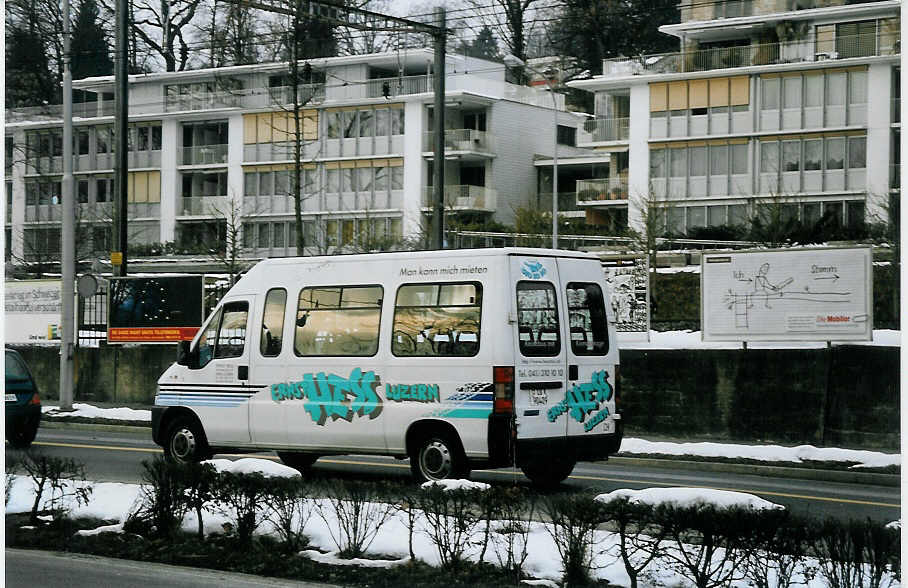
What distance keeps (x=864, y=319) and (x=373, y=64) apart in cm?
1746

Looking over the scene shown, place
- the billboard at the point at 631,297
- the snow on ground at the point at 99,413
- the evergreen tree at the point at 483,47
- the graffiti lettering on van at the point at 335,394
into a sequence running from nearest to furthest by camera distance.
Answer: the graffiti lettering on van at the point at 335,394 < the billboard at the point at 631,297 < the snow on ground at the point at 99,413 < the evergreen tree at the point at 483,47

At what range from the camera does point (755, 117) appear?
102 ft

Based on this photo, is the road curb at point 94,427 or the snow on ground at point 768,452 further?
the road curb at point 94,427

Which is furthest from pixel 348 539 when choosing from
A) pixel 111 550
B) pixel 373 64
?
pixel 373 64

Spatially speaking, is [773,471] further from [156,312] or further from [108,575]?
[156,312]

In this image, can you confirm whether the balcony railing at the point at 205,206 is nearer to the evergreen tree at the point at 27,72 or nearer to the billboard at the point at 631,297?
the evergreen tree at the point at 27,72

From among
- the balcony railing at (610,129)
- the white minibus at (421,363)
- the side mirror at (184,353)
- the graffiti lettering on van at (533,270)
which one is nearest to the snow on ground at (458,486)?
the white minibus at (421,363)

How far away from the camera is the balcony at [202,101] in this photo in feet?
63.7

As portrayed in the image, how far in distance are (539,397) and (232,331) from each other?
10.2ft

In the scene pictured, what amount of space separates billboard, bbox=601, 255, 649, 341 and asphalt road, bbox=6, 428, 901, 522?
4250mm

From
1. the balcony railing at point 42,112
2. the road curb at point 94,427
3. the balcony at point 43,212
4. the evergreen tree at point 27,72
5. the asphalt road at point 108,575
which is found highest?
the evergreen tree at point 27,72

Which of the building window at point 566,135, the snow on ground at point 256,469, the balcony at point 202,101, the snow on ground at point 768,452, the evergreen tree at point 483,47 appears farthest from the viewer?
the building window at point 566,135

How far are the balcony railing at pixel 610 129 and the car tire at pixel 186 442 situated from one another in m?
24.2

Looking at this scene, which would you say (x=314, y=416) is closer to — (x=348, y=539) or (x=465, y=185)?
(x=348, y=539)
